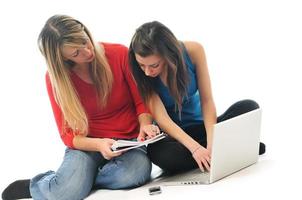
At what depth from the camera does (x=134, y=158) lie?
1521mm

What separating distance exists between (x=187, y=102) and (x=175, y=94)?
111 mm

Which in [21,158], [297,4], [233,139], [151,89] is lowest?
[21,158]

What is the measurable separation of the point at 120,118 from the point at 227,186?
1.46 ft

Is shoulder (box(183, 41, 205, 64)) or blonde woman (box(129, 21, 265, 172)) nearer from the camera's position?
blonde woman (box(129, 21, 265, 172))

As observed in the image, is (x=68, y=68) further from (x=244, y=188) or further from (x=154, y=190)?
(x=244, y=188)

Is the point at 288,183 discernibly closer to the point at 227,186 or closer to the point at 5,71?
the point at 227,186

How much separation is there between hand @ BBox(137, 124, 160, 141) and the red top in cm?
10

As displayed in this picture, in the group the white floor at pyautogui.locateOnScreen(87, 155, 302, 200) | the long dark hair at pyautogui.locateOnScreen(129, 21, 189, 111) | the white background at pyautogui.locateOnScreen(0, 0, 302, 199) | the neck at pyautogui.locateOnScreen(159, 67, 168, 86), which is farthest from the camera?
the white background at pyautogui.locateOnScreen(0, 0, 302, 199)

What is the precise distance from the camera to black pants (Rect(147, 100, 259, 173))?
152 centimetres

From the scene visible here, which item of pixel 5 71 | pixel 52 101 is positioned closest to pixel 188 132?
pixel 52 101

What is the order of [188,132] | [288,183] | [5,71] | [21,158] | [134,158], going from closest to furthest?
[288,183]
[134,158]
[188,132]
[21,158]
[5,71]

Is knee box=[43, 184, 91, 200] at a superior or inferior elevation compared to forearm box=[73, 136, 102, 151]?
inferior

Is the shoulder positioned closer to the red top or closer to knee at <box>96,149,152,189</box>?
the red top

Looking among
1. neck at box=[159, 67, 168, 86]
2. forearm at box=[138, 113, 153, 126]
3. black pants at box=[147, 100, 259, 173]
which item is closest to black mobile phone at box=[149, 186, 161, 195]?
black pants at box=[147, 100, 259, 173]
